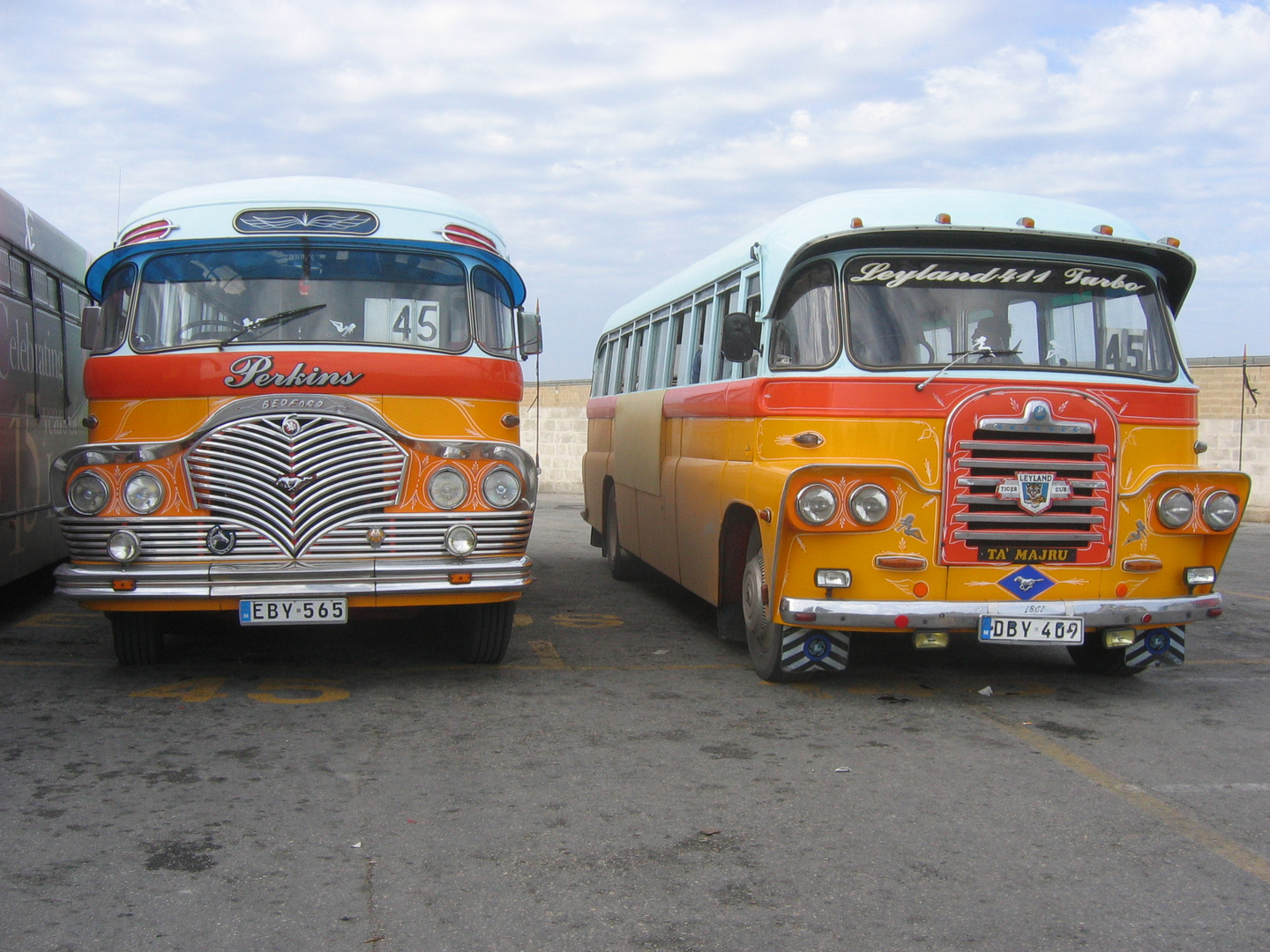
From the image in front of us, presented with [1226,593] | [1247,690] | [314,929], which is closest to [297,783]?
[314,929]

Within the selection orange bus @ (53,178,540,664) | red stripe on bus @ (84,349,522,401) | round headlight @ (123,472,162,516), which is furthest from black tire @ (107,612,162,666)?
red stripe on bus @ (84,349,522,401)

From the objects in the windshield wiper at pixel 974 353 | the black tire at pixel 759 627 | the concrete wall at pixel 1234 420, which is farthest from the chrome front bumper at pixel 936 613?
the concrete wall at pixel 1234 420

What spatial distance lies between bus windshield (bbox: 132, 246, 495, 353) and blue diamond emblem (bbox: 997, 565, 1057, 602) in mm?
3364

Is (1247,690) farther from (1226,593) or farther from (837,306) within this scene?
(1226,593)

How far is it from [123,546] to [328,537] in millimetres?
1052

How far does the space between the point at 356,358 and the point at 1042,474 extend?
151 inches

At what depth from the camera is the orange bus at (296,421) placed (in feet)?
21.2

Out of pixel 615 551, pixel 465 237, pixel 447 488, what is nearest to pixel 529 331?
pixel 465 237

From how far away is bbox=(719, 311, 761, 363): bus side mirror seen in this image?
7.04m

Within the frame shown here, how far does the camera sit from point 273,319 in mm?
6945

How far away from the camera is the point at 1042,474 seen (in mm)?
6562

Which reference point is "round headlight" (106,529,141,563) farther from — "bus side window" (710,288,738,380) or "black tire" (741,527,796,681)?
"bus side window" (710,288,738,380)

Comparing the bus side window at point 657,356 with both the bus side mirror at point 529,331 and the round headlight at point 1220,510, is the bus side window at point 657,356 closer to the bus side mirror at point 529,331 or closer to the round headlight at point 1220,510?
the bus side mirror at point 529,331

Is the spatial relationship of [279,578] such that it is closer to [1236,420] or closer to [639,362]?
[639,362]
